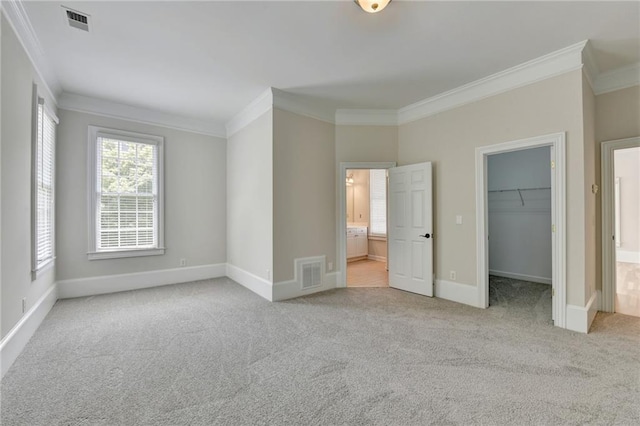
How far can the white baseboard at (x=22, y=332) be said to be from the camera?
2.23 meters

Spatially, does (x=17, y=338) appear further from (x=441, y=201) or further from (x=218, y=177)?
(x=441, y=201)

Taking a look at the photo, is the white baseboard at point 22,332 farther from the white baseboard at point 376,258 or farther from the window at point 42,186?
the white baseboard at point 376,258

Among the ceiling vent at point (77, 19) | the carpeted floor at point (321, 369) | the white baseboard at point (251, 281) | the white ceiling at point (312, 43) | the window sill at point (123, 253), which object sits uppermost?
the ceiling vent at point (77, 19)

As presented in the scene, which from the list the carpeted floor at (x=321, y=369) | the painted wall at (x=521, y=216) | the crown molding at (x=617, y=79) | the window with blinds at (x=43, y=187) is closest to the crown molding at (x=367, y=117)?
the painted wall at (x=521, y=216)

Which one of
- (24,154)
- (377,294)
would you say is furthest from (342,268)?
(24,154)

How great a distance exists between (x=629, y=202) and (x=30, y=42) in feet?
35.4

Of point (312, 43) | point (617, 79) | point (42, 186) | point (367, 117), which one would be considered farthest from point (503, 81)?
point (42, 186)

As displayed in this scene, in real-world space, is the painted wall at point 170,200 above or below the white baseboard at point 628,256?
above

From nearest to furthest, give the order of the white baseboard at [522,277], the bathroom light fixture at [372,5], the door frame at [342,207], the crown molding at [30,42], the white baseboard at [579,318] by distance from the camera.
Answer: the bathroom light fixture at [372,5] → the crown molding at [30,42] → the white baseboard at [579,318] → the door frame at [342,207] → the white baseboard at [522,277]

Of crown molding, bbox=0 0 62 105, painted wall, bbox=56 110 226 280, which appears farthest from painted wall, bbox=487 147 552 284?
crown molding, bbox=0 0 62 105

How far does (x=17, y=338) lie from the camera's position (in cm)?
248

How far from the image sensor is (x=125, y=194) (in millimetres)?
4590

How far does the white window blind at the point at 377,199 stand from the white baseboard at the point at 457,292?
10.9 ft

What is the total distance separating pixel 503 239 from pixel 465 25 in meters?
4.24
